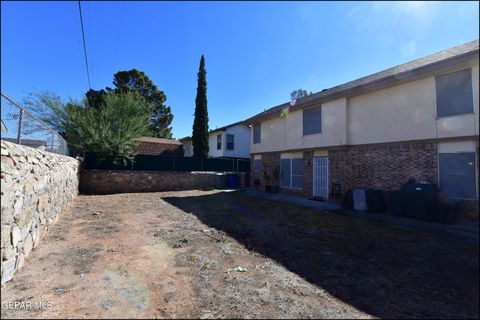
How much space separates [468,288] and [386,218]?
4.56m

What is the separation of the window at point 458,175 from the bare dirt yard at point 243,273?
2740 millimetres

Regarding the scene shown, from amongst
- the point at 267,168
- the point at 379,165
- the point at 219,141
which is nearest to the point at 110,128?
the point at 267,168

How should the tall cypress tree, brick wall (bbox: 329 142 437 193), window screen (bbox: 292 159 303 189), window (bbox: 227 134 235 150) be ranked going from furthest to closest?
1. window (bbox: 227 134 235 150)
2. the tall cypress tree
3. window screen (bbox: 292 159 303 189)
4. brick wall (bbox: 329 142 437 193)

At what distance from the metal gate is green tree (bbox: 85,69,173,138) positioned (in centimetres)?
1931

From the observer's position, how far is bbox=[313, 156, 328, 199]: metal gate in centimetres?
1165

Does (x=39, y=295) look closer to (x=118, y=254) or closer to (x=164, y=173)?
(x=118, y=254)

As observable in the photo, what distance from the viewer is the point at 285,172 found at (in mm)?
14062

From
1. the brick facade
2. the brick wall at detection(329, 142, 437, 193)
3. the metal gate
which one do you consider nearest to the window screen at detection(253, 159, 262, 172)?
the brick facade

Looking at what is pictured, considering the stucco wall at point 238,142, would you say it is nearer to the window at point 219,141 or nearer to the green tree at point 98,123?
the window at point 219,141

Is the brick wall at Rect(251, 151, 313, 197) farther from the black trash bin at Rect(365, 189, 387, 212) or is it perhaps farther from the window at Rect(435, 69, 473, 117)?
the window at Rect(435, 69, 473, 117)

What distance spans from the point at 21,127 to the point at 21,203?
171cm

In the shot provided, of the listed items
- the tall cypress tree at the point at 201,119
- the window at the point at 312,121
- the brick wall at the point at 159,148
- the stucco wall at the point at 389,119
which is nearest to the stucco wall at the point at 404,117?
the stucco wall at the point at 389,119

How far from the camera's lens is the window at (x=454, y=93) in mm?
7320

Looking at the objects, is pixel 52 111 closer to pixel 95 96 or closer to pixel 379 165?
pixel 95 96
